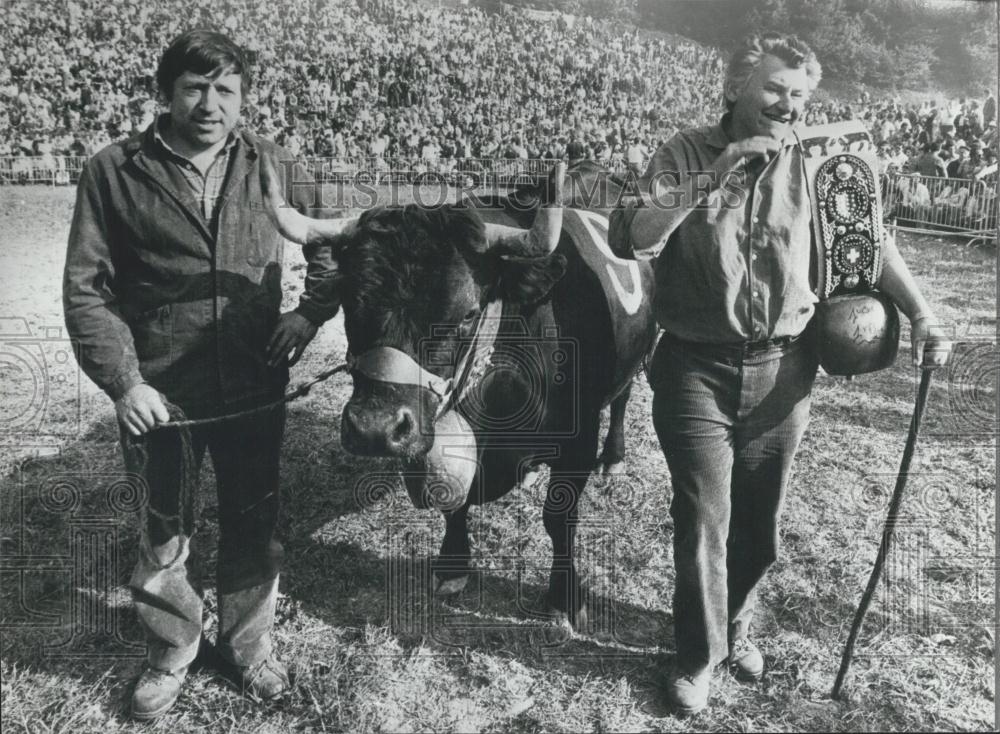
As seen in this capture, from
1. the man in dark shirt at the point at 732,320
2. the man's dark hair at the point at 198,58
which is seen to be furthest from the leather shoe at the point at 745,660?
the man's dark hair at the point at 198,58

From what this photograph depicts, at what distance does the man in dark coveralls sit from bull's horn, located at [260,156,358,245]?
2.3 inches

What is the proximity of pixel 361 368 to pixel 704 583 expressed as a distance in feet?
5.43

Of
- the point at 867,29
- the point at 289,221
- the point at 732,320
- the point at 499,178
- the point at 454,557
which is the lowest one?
the point at 454,557

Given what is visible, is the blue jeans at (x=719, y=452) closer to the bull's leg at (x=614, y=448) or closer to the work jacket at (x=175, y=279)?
the work jacket at (x=175, y=279)

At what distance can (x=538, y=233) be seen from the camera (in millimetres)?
2969

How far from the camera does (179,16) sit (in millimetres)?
5020

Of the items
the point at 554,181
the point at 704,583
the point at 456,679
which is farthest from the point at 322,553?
the point at 554,181

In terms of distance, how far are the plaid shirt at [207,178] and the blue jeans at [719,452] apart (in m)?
1.90

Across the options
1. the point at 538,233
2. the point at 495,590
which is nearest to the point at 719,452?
the point at 538,233

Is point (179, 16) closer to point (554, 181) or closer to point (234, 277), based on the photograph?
point (234, 277)

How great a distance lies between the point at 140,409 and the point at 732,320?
222 cm

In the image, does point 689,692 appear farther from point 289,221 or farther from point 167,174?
point 167,174

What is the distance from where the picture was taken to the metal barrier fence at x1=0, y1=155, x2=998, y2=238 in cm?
524

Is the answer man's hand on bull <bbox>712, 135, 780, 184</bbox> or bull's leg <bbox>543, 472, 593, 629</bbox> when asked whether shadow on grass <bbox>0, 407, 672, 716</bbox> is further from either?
man's hand on bull <bbox>712, 135, 780, 184</bbox>
